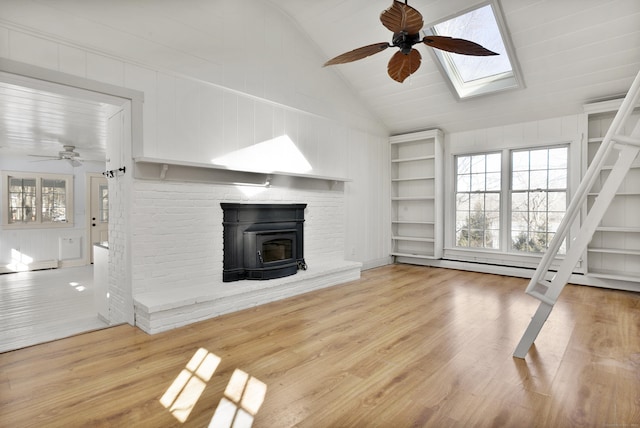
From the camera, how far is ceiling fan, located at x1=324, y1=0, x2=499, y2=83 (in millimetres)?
2512

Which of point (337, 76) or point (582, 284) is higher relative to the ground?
point (337, 76)

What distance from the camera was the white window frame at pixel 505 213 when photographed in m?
4.95

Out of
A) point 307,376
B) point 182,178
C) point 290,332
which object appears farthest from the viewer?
point 182,178

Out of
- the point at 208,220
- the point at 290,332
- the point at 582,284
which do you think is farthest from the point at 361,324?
the point at 582,284

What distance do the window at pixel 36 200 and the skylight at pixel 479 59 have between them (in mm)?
8365

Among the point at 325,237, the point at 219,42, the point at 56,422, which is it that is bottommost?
the point at 56,422

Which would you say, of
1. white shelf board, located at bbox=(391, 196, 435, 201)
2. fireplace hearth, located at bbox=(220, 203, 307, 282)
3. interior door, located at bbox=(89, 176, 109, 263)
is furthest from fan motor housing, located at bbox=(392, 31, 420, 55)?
interior door, located at bbox=(89, 176, 109, 263)

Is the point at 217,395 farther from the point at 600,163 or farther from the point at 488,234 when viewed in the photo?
the point at 488,234

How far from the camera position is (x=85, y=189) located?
804 cm

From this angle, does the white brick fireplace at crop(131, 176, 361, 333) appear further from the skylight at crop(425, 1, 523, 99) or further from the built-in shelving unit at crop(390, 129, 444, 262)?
the skylight at crop(425, 1, 523, 99)

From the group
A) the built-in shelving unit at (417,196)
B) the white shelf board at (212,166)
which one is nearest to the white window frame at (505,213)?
the built-in shelving unit at (417,196)

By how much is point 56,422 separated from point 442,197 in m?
5.96

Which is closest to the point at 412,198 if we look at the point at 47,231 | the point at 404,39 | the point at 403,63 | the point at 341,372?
the point at 403,63

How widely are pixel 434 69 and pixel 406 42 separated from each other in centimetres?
240
